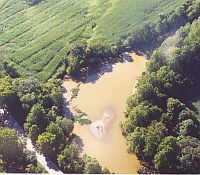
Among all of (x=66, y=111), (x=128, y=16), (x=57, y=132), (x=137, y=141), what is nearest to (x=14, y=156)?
(x=57, y=132)

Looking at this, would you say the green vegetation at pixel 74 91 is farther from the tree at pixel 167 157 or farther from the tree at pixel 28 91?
the tree at pixel 167 157

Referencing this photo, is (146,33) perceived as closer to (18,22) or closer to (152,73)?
(152,73)

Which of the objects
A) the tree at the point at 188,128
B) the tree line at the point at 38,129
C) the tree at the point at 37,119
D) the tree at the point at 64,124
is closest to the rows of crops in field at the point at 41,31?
the tree line at the point at 38,129

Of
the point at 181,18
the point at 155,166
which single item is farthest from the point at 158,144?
the point at 181,18

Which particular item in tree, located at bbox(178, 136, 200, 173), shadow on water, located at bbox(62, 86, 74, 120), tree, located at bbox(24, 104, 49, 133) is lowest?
tree, located at bbox(178, 136, 200, 173)

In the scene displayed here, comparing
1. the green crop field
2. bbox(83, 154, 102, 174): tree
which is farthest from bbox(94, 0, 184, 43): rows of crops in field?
bbox(83, 154, 102, 174): tree

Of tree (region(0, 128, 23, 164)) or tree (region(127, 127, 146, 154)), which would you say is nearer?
tree (region(0, 128, 23, 164))

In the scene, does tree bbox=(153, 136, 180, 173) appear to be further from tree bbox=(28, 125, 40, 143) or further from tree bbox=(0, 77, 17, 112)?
tree bbox=(0, 77, 17, 112)
